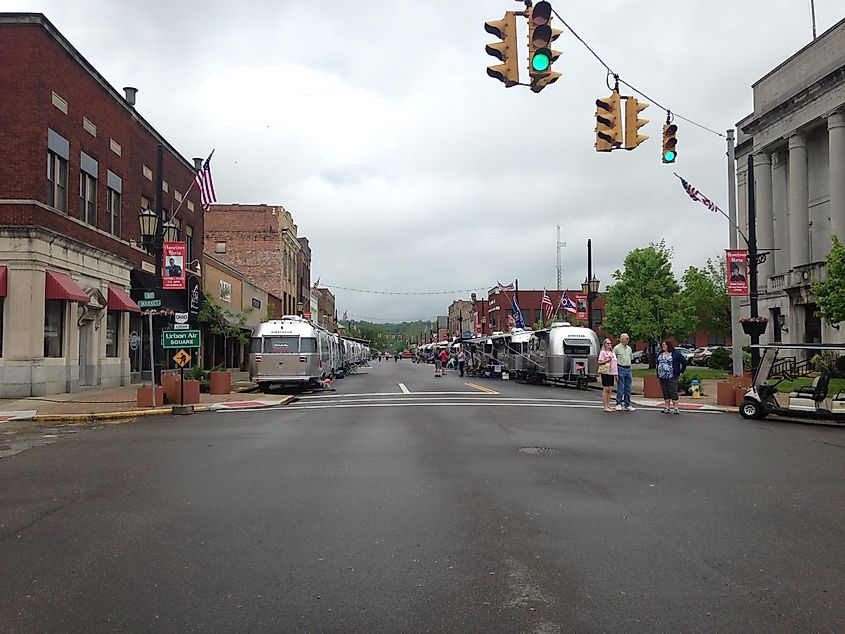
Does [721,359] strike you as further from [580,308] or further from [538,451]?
[538,451]

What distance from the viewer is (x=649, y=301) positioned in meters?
42.8

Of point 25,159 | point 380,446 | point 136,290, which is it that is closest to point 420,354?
point 136,290

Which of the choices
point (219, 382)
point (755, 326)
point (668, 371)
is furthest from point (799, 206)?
point (219, 382)

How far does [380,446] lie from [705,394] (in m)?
A: 16.2

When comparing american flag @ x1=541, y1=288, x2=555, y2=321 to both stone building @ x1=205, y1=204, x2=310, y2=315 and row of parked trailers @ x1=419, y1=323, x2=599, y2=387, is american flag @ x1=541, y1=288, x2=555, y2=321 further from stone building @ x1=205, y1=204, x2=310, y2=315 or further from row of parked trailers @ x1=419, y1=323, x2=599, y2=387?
stone building @ x1=205, y1=204, x2=310, y2=315

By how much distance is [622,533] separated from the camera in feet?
20.2

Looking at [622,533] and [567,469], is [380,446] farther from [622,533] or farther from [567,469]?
[622,533]

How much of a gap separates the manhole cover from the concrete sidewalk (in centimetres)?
1066

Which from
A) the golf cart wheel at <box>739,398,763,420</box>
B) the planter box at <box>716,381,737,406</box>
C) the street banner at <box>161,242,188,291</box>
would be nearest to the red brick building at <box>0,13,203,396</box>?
the street banner at <box>161,242,188,291</box>

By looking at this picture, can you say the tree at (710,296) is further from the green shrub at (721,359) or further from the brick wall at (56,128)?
the brick wall at (56,128)

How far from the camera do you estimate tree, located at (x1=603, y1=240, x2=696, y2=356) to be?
42344 millimetres

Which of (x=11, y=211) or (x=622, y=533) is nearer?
(x=622, y=533)

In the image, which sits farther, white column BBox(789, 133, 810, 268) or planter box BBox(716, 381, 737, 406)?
white column BBox(789, 133, 810, 268)

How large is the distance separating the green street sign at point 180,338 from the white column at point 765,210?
116ft
